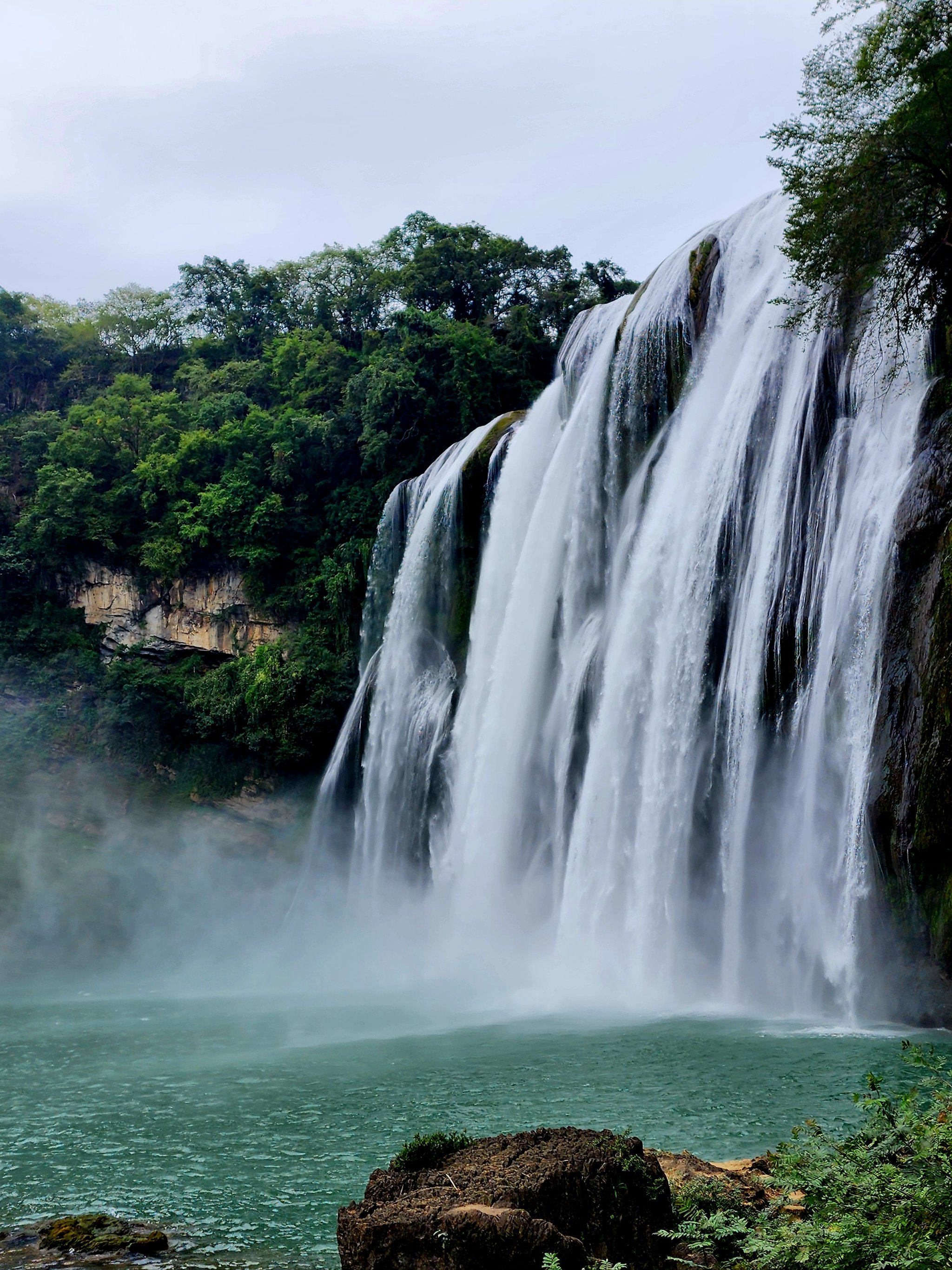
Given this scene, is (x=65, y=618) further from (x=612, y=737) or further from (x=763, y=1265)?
(x=763, y=1265)

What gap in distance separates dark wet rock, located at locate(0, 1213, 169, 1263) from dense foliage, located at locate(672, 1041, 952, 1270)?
Result: 120 inches

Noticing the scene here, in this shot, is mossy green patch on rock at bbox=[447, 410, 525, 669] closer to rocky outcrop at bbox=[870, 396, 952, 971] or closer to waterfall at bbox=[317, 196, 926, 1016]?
waterfall at bbox=[317, 196, 926, 1016]

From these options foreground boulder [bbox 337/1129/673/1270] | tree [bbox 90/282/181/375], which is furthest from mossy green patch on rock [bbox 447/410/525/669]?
tree [bbox 90/282/181/375]

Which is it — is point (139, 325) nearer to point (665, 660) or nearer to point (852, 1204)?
point (665, 660)

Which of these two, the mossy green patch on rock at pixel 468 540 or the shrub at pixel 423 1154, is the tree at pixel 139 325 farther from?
the shrub at pixel 423 1154

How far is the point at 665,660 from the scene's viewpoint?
52.3 ft

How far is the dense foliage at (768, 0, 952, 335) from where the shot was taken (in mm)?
12875

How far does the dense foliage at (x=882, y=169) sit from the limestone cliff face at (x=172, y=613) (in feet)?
64.1

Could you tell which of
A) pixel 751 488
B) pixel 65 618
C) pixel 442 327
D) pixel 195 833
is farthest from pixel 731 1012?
pixel 65 618

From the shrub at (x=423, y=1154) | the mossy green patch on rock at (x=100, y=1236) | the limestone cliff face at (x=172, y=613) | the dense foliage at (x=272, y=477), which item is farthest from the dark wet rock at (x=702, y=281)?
the mossy green patch on rock at (x=100, y=1236)

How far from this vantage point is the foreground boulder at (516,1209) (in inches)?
165

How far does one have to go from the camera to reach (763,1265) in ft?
14.0

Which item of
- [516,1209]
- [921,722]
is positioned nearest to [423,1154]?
[516,1209]

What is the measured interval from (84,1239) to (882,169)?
14163 millimetres
